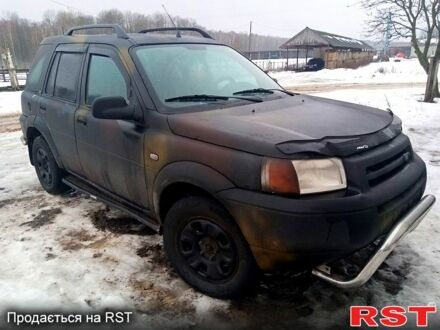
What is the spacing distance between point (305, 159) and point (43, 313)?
2098mm

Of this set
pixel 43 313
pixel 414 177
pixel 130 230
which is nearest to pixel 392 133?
pixel 414 177

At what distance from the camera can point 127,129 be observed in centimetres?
319

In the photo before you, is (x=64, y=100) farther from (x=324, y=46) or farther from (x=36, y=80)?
(x=324, y=46)

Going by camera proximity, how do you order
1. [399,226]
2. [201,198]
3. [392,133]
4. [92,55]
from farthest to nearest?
1. [92,55]
2. [392,133]
3. [201,198]
4. [399,226]

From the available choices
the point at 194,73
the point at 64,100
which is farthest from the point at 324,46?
the point at 194,73

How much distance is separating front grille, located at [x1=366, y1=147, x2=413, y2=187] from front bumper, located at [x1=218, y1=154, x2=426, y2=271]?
7 cm

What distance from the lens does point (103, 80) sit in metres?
3.60

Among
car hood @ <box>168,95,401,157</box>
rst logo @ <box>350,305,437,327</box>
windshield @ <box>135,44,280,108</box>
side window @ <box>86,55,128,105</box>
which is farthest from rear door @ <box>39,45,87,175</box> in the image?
rst logo @ <box>350,305,437,327</box>

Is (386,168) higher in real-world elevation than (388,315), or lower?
higher

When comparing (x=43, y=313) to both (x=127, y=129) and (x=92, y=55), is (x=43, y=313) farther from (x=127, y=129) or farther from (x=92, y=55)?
(x=92, y=55)

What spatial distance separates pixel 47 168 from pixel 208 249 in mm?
2991

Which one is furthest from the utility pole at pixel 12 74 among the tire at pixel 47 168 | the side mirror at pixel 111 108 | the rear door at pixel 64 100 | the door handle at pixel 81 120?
the side mirror at pixel 111 108

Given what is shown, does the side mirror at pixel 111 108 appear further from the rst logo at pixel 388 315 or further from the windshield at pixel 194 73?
the rst logo at pixel 388 315

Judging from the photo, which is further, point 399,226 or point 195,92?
point 195,92
